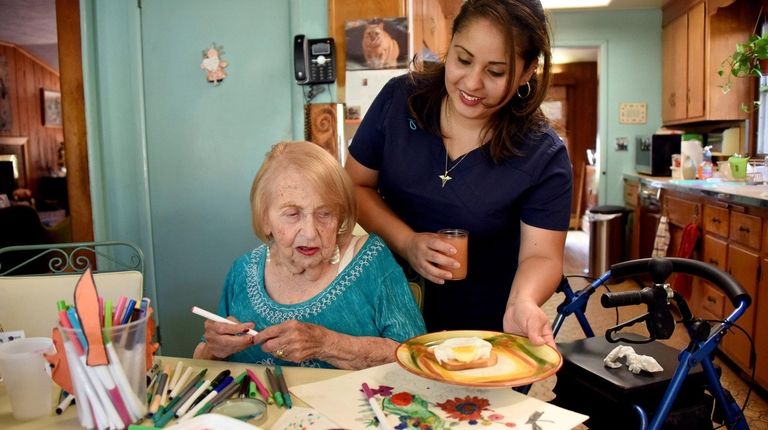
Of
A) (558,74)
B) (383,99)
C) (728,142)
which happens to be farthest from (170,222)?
(558,74)

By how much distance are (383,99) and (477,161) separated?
34cm

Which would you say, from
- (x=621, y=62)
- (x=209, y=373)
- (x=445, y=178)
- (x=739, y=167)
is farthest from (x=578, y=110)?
(x=209, y=373)

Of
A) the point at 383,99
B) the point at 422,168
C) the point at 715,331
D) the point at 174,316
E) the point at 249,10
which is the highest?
the point at 249,10

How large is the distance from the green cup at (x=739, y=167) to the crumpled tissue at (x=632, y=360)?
2794mm

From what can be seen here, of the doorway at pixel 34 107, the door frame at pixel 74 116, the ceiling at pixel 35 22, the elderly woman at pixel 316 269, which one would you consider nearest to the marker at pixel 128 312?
the elderly woman at pixel 316 269

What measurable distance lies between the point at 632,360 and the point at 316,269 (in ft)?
3.38

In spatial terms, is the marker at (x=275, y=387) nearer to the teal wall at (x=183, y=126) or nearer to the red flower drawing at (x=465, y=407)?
the red flower drawing at (x=465, y=407)

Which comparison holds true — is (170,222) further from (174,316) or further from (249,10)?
(249,10)

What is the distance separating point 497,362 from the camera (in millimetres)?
1066

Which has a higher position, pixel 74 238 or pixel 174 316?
pixel 74 238

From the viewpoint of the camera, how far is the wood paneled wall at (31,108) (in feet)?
22.0

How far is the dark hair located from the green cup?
10.2ft

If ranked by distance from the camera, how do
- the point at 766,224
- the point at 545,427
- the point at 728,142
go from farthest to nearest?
the point at 728,142
the point at 766,224
the point at 545,427

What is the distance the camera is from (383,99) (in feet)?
5.61
